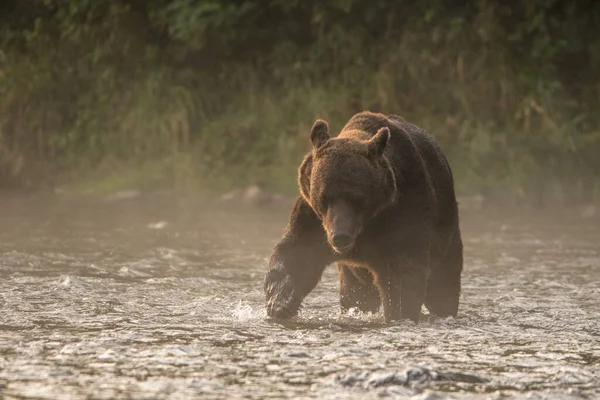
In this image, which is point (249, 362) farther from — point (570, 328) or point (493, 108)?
point (493, 108)

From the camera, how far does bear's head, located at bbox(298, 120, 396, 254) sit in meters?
5.89

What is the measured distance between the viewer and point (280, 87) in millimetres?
16672

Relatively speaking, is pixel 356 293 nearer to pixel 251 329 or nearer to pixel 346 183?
pixel 251 329

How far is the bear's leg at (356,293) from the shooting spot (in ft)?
23.1

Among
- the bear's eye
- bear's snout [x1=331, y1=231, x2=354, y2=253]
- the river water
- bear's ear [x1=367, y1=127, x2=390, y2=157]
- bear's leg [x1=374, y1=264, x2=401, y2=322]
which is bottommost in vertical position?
the river water

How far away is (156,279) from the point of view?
28.4ft

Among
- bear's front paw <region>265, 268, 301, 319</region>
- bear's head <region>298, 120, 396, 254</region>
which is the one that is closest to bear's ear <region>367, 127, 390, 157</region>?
bear's head <region>298, 120, 396, 254</region>

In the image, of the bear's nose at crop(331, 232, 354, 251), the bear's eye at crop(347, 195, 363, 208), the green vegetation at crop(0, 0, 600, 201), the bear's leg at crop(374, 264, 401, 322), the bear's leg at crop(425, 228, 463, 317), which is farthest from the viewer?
the green vegetation at crop(0, 0, 600, 201)

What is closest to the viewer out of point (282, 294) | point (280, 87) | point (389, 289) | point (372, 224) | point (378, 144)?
point (378, 144)

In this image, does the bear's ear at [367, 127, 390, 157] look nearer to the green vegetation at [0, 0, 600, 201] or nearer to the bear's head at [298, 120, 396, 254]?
the bear's head at [298, 120, 396, 254]

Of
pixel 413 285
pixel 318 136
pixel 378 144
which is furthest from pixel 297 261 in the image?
pixel 378 144

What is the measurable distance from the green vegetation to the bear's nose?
8.74 meters

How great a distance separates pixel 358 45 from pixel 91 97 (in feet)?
12.8

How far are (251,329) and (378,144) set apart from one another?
3.84 ft
